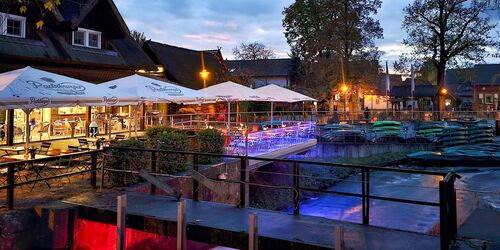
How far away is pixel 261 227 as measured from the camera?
7.30 metres

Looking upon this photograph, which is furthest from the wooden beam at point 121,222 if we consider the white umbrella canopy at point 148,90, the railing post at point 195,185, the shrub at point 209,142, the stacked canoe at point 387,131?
the stacked canoe at point 387,131

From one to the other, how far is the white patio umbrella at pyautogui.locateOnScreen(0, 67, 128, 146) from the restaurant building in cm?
635

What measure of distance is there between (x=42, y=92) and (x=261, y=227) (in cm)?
646

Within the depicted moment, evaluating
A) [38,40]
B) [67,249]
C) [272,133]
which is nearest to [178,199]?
[67,249]

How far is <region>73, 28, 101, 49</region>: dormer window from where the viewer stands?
21828 mm

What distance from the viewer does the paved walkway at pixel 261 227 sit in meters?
6.52

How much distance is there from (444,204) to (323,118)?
99.2ft

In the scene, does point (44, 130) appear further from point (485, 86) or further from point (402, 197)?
point (485, 86)

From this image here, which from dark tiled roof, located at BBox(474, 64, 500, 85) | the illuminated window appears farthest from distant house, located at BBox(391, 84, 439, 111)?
dark tiled roof, located at BBox(474, 64, 500, 85)

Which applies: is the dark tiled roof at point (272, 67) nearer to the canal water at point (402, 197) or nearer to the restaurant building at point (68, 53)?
the canal water at point (402, 197)

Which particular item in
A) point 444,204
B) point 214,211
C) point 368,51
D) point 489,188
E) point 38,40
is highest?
point 368,51

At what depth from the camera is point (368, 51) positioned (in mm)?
44531

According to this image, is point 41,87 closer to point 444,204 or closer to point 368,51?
point 444,204

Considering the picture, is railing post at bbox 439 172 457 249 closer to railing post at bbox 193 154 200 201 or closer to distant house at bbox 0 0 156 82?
railing post at bbox 193 154 200 201
